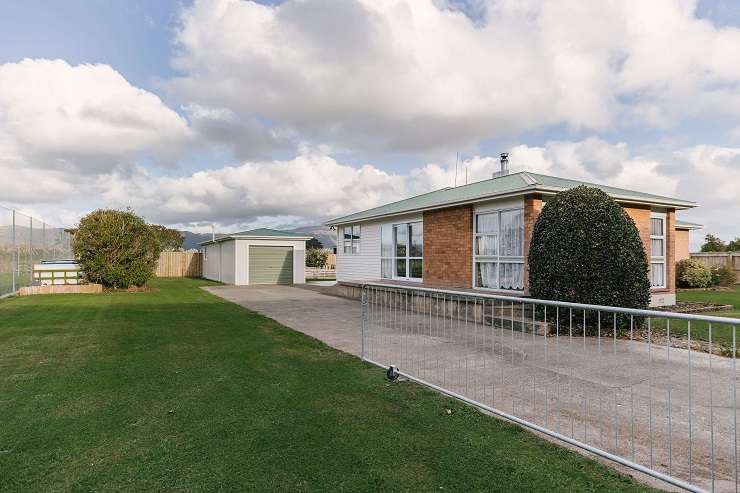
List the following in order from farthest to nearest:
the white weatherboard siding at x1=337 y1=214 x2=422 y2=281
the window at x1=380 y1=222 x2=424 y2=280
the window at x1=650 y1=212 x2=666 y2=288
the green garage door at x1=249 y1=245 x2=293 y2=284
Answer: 1. the green garage door at x1=249 y1=245 x2=293 y2=284
2. the white weatherboard siding at x1=337 y1=214 x2=422 y2=281
3. the window at x1=380 y1=222 x2=424 y2=280
4. the window at x1=650 y1=212 x2=666 y2=288

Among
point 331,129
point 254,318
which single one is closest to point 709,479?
point 254,318

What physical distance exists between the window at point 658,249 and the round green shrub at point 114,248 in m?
20.2

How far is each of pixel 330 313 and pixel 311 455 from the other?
8801mm

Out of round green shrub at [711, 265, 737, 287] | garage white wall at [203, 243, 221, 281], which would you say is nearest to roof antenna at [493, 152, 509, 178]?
round green shrub at [711, 265, 737, 287]

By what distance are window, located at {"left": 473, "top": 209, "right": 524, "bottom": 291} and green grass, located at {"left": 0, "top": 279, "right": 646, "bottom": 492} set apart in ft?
20.8

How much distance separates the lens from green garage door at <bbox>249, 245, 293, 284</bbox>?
24.6m

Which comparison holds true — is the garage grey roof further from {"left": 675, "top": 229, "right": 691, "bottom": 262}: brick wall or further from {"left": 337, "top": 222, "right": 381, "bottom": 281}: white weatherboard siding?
{"left": 675, "top": 229, "right": 691, "bottom": 262}: brick wall

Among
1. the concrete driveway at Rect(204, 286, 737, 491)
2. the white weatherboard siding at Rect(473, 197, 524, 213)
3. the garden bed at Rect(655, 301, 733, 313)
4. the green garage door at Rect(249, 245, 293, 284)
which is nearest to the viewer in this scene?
the concrete driveway at Rect(204, 286, 737, 491)

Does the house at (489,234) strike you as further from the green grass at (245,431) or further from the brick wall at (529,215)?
the green grass at (245,431)

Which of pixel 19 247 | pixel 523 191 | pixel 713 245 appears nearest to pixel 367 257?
pixel 523 191

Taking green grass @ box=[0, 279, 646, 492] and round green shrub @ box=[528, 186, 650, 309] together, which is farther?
round green shrub @ box=[528, 186, 650, 309]

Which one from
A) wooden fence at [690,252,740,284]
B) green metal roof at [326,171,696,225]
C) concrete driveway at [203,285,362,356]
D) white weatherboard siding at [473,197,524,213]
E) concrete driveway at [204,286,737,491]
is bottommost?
concrete driveway at [203,285,362,356]

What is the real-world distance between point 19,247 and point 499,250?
18411 mm

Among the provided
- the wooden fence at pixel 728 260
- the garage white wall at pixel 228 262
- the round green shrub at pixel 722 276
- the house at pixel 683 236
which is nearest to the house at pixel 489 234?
the round green shrub at pixel 722 276
